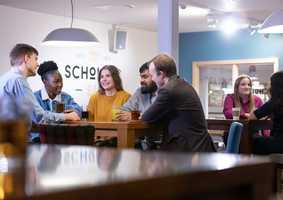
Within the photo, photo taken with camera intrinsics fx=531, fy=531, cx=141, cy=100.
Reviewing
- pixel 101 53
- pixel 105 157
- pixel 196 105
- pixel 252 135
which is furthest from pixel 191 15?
pixel 105 157

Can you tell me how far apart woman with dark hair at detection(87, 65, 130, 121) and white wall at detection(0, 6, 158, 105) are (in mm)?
2813

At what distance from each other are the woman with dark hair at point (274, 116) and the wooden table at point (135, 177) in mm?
3957

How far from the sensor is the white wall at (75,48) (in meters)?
7.35

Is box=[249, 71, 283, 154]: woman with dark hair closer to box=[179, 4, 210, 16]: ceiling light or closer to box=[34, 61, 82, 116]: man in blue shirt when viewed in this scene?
box=[34, 61, 82, 116]: man in blue shirt

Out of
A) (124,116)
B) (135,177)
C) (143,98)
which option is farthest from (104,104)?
(135,177)

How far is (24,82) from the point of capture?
370 centimetres

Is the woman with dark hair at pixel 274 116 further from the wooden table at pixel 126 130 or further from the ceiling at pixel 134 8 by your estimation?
the ceiling at pixel 134 8

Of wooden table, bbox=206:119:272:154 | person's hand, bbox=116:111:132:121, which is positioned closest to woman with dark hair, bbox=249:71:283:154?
wooden table, bbox=206:119:272:154

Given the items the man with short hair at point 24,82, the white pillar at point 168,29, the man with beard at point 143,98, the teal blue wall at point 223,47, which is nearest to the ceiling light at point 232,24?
the teal blue wall at point 223,47

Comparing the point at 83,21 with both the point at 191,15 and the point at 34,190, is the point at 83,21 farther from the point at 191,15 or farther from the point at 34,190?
the point at 34,190

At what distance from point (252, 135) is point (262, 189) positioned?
400 centimetres

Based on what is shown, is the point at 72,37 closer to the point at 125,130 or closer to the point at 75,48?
the point at 125,130

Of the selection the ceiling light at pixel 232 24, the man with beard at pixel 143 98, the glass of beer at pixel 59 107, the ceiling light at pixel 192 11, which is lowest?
the glass of beer at pixel 59 107

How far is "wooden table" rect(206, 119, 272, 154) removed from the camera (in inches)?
179
